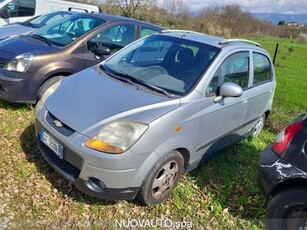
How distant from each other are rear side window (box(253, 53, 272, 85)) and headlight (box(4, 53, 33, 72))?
317cm

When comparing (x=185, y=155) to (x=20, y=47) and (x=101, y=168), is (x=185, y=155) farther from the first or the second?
(x=20, y=47)

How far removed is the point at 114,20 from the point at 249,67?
8.34 ft

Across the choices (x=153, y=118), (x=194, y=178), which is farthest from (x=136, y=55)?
(x=194, y=178)

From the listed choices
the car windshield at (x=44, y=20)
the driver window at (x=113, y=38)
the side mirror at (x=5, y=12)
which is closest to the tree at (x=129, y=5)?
the side mirror at (x=5, y=12)

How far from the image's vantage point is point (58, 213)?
2734mm

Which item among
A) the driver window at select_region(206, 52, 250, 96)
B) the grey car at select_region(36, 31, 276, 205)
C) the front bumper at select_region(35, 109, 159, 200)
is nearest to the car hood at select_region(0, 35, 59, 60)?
the grey car at select_region(36, 31, 276, 205)

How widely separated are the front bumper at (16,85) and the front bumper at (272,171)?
323 cm

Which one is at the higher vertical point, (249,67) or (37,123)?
(249,67)

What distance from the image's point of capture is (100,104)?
109 inches

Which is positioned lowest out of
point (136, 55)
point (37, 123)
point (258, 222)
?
Result: point (258, 222)

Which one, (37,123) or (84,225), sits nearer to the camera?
(84,225)

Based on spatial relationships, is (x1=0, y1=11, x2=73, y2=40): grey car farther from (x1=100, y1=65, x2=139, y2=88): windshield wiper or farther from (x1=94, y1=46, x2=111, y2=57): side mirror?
(x1=100, y1=65, x2=139, y2=88): windshield wiper

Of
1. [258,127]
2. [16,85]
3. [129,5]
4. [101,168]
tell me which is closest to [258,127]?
[258,127]

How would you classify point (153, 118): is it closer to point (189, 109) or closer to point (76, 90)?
point (189, 109)
